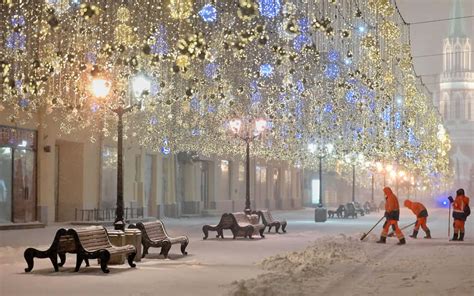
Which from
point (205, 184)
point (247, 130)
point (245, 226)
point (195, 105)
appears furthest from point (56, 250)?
point (205, 184)

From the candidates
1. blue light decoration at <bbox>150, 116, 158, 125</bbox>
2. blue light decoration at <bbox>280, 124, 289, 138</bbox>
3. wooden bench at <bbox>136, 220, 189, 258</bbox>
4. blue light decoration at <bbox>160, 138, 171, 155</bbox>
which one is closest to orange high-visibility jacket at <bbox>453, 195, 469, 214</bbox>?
wooden bench at <bbox>136, 220, 189, 258</bbox>

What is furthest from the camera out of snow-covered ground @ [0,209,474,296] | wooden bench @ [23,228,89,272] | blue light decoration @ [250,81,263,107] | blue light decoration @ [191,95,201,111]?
blue light decoration @ [191,95,201,111]

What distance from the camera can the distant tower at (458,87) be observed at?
143250mm

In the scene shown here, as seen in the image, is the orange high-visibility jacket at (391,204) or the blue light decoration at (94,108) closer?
the orange high-visibility jacket at (391,204)

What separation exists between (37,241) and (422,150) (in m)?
32.7

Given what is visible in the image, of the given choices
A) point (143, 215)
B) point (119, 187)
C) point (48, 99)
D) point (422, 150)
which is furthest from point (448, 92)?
point (119, 187)

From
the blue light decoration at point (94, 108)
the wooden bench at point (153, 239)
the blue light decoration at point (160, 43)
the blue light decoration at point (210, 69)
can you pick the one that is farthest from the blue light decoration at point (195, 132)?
the wooden bench at point (153, 239)

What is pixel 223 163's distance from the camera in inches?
2160

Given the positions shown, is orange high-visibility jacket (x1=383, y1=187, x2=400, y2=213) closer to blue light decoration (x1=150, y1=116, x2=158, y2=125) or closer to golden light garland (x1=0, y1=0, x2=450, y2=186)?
golden light garland (x1=0, y1=0, x2=450, y2=186)

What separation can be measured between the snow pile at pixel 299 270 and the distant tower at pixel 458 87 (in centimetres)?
12573

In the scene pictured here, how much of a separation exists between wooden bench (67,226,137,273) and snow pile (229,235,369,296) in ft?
9.08

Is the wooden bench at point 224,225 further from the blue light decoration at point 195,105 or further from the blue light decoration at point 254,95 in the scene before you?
the blue light decoration at point 195,105

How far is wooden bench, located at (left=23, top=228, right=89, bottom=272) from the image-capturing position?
15031 millimetres

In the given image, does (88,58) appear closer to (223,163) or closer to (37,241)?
(37,241)
